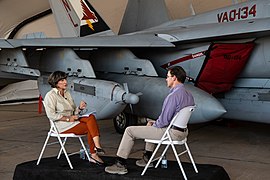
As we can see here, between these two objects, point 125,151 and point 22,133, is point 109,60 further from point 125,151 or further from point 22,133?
point 125,151

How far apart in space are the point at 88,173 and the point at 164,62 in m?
3.33

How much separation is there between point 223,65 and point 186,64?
63 centimetres

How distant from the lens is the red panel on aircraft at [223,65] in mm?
5578

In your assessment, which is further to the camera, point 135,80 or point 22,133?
point 22,133

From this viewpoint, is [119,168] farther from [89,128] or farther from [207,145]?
[207,145]

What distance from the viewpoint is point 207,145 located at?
5773 mm

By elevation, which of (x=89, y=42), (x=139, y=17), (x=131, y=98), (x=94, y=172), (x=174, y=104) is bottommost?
(x=94, y=172)

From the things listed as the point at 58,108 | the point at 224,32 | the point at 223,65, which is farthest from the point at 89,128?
the point at 223,65

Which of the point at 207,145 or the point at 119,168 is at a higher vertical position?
the point at 119,168

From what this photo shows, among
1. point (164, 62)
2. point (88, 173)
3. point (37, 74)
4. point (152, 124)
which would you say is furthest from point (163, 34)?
point (88, 173)

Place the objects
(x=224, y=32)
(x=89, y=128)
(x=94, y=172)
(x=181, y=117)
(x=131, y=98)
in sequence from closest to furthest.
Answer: (x=181, y=117)
(x=94, y=172)
(x=89, y=128)
(x=131, y=98)
(x=224, y=32)

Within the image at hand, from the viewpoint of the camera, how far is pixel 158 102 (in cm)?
561

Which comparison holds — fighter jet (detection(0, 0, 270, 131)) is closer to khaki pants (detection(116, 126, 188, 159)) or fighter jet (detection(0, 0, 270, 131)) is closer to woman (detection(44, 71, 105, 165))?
woman (detection(44, 71, 105, 165))

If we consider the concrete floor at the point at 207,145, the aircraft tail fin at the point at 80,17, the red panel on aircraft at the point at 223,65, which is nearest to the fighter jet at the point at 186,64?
the red panel on aircraft at the point at 223,65
